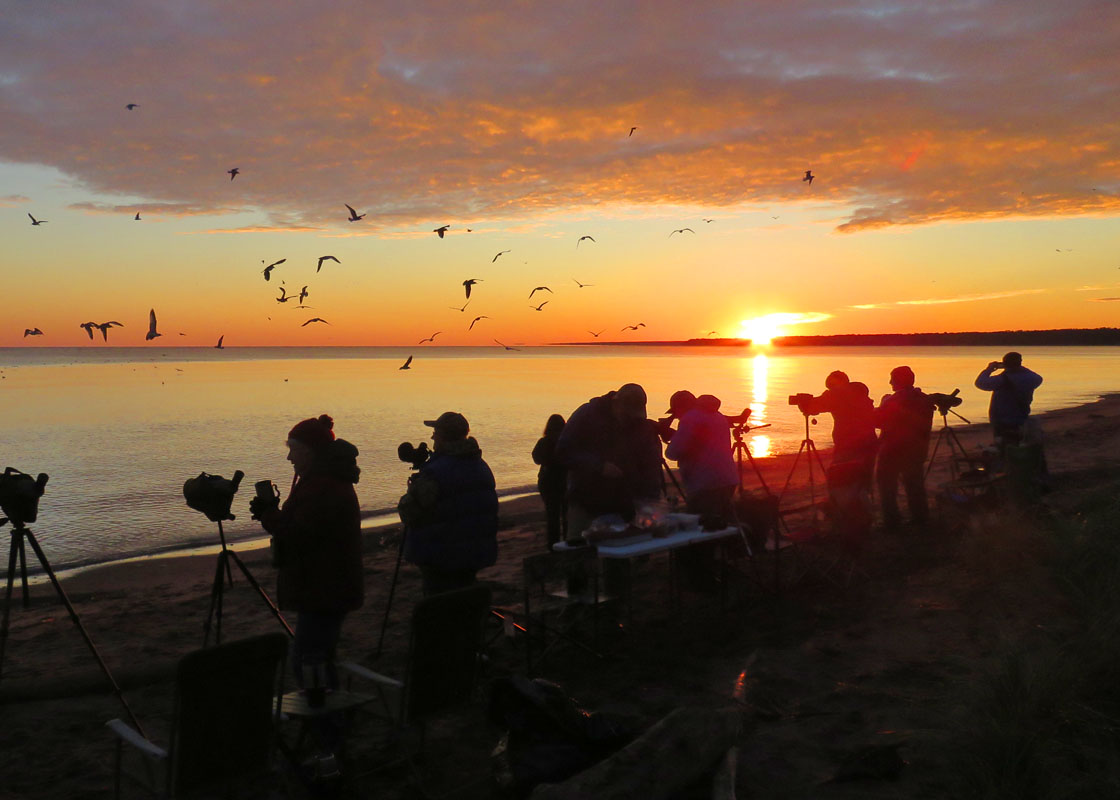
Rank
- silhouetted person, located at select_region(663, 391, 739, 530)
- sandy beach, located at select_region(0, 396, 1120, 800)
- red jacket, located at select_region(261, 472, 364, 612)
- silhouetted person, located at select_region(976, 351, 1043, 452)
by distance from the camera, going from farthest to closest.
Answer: silhouetted person, located at select_region(976, 351, 1043, 452) → silhouetted person, located at select_region(663, 391, 739, 530) → sandy beach, located at select_region(0, 396, 1120, 800) → red jacket, located at select_region(261, 472, 364, 612)

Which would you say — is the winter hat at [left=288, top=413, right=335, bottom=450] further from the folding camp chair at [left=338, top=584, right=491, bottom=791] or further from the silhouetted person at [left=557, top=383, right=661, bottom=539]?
the silhouetted person at [left=557, top=383, right=661, bottom=539]

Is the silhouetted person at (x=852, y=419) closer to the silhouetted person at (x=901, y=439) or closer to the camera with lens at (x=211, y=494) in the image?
the silhouetted person at (x=901, y=439)

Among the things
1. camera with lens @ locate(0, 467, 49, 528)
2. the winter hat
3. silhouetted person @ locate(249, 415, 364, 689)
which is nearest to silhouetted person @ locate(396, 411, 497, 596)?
silhouetted person @ locate(249, 415, 364, 689)

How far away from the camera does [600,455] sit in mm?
6301

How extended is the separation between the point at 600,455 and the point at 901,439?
4.44 m

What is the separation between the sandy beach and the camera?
4281 millimetres

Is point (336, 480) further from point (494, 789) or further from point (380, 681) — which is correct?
point (494, 789)

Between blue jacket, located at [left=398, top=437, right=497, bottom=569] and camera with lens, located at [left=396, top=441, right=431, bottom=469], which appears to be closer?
blue jacket, located at [left=398, top=437, right=497, bottom=569]

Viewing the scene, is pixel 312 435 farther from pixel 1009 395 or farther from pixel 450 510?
pixel 1009 395

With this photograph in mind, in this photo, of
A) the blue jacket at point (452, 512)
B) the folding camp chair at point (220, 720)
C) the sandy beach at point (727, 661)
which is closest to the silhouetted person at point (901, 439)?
the sandy beach at point (727, 661)

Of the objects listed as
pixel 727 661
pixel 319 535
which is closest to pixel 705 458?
pixel 727 661

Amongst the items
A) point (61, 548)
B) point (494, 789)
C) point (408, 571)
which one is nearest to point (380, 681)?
point (494, 789)

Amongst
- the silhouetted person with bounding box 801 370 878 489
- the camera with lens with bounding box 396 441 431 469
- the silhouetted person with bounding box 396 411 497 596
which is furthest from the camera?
the silhouetted person with bounding box 801 370 878 489

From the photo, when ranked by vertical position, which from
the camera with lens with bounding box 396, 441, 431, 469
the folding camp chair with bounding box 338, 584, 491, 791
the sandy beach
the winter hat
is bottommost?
the sandy beach
